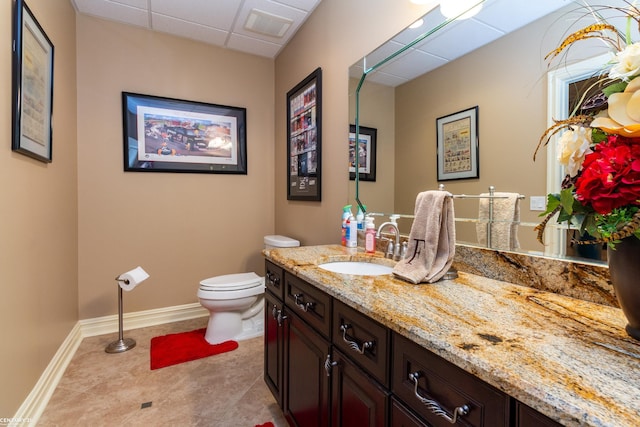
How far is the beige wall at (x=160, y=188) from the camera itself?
2438 millimetres

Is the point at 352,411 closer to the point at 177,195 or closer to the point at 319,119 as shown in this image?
the point at 319,119

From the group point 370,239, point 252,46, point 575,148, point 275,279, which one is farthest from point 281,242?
point 575,148

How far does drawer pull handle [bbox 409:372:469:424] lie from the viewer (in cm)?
57

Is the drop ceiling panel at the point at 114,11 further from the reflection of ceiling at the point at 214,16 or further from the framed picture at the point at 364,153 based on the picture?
the framed picture at the point at 364,153

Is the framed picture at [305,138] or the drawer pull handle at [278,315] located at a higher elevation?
the framed picture at [305,138]

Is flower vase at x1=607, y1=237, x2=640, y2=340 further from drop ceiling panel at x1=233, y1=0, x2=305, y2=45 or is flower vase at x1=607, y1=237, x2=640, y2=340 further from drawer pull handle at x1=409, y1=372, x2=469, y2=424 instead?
drop ceiling panel at x1=233, y1=0, x2=305, y2=45

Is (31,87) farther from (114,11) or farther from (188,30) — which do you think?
(188,30)

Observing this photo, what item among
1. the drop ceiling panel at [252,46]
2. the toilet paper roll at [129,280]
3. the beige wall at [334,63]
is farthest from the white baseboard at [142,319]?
the drop ceiling panel at [252,46]

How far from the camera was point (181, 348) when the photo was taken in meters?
2.23

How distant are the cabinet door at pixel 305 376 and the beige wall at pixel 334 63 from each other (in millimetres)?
875

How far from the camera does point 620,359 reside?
532mm

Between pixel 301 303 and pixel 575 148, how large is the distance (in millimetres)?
995

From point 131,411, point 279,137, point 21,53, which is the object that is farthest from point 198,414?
point 279,137

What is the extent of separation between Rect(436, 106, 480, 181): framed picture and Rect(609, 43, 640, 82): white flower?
0.62 metres
